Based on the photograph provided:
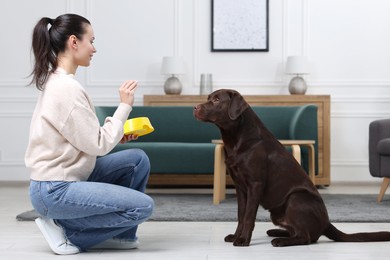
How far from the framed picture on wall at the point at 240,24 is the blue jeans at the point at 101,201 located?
4.04 metres

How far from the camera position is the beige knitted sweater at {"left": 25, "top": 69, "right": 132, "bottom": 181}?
2.83m

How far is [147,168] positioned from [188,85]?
3.98m

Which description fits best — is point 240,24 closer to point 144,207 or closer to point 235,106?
point 235,106

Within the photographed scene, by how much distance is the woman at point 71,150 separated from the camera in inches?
112

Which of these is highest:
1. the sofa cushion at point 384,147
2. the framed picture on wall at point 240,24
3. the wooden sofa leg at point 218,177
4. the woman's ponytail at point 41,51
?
the framed picture on wall at point 240,24

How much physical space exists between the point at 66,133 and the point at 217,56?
14.3 ft

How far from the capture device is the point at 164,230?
380 centimetres

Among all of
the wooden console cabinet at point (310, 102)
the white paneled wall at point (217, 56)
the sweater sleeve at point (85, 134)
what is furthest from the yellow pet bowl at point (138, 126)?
the white paneled wall at point (217, 56)

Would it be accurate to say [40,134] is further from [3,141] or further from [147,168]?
[3,141]

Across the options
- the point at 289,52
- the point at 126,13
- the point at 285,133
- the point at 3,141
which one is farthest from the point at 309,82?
the point at 3,141

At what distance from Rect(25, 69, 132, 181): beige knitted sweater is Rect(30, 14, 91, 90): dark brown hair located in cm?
Result: 6

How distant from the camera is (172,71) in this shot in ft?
22.1

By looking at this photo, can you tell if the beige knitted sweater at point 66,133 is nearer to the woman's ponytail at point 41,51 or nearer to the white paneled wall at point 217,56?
the woman's ponytail at point 41,51

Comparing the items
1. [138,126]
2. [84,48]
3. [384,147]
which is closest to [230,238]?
[138,126]
